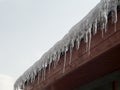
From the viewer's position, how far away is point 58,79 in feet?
14.9

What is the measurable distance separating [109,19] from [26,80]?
9.42 ft

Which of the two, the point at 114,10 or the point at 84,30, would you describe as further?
the point at 84,30

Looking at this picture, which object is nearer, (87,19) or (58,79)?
(87,19)

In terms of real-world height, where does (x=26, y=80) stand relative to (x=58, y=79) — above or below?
above

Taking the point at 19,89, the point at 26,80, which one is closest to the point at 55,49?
the point at 26,80

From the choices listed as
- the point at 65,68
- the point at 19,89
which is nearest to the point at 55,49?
the point at 65,68

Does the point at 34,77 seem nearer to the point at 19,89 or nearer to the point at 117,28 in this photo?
the point at 19,89

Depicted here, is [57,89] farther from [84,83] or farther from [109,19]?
[109,19]

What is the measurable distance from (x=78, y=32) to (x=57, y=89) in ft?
6.81

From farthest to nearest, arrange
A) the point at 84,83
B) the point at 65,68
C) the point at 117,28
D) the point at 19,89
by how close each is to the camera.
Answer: the point at 19,89
the point at 84,83
the point at 65,68
the point at 117,28

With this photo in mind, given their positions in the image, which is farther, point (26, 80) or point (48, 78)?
point (26, 80)

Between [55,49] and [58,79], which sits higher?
[55,49]

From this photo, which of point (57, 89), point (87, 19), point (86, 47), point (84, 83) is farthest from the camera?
point (57, 89)

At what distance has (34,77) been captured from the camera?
543cm
